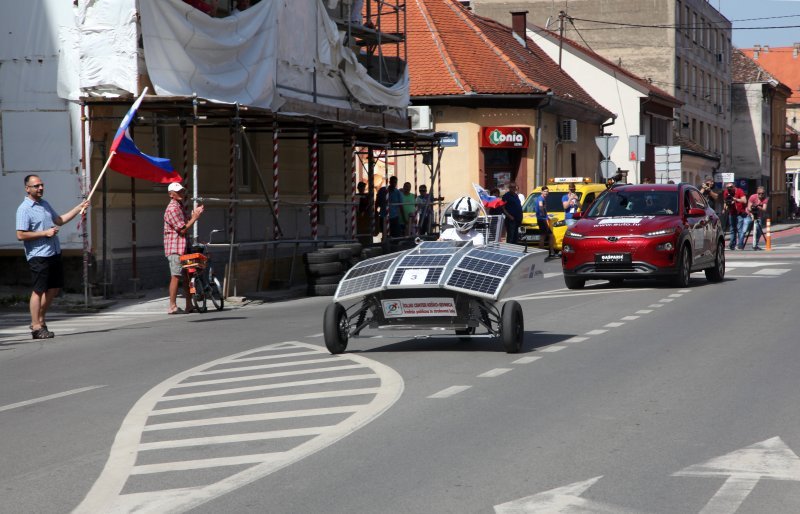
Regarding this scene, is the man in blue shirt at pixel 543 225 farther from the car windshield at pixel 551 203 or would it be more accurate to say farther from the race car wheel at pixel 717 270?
the race car wheel at pixel 717 270

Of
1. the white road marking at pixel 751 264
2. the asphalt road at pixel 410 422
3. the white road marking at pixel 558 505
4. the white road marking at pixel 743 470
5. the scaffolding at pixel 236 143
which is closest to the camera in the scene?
the white road marking at pixel 558 505

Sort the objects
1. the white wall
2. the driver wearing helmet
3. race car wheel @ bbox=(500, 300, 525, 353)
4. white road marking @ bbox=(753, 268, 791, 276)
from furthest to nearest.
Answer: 1. white road marking @ bbox=(753, 268, 791, 276)
2. the white wall
3. the driver wearing helmet
4. race car wheel @ bbox=(500, 300, 525, 353)

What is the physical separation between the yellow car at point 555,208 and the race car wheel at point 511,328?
Result: 20462 millimetres

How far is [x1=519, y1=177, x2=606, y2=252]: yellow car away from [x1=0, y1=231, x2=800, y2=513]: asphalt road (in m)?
18.7

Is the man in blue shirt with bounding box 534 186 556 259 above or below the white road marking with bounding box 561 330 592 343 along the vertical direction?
above

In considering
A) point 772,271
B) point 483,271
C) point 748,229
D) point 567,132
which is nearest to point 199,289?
point 483,271

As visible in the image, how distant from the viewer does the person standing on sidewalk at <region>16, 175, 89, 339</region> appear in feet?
50.7

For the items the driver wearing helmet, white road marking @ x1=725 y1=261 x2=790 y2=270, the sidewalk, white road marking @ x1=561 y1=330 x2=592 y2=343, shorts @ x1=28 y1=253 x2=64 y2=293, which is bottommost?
the sidewalk

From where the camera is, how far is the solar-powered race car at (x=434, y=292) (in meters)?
12.2

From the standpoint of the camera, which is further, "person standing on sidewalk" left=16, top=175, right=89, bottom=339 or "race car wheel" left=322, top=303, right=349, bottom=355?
"person standing on sidewalk" left=16, top=175, right=89, bottom=339

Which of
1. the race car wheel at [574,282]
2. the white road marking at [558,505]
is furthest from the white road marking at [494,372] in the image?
the race car wheel at [574,282]

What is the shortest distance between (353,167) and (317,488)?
2852 cm

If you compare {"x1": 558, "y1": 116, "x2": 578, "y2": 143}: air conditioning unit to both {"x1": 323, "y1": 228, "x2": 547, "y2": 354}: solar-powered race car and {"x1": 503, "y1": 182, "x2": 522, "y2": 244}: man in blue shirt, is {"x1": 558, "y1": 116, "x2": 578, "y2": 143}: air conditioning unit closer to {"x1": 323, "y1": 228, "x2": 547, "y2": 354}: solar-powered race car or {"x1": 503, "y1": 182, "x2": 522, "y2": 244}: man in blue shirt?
{"x1": 503, "y1": 182, "x2": 522, "y2": 244}: man in blue shirt

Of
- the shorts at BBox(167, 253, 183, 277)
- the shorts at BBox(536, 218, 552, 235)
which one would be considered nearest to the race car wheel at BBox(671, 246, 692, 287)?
the shorts at BBox(167, 253, 183, 277)
